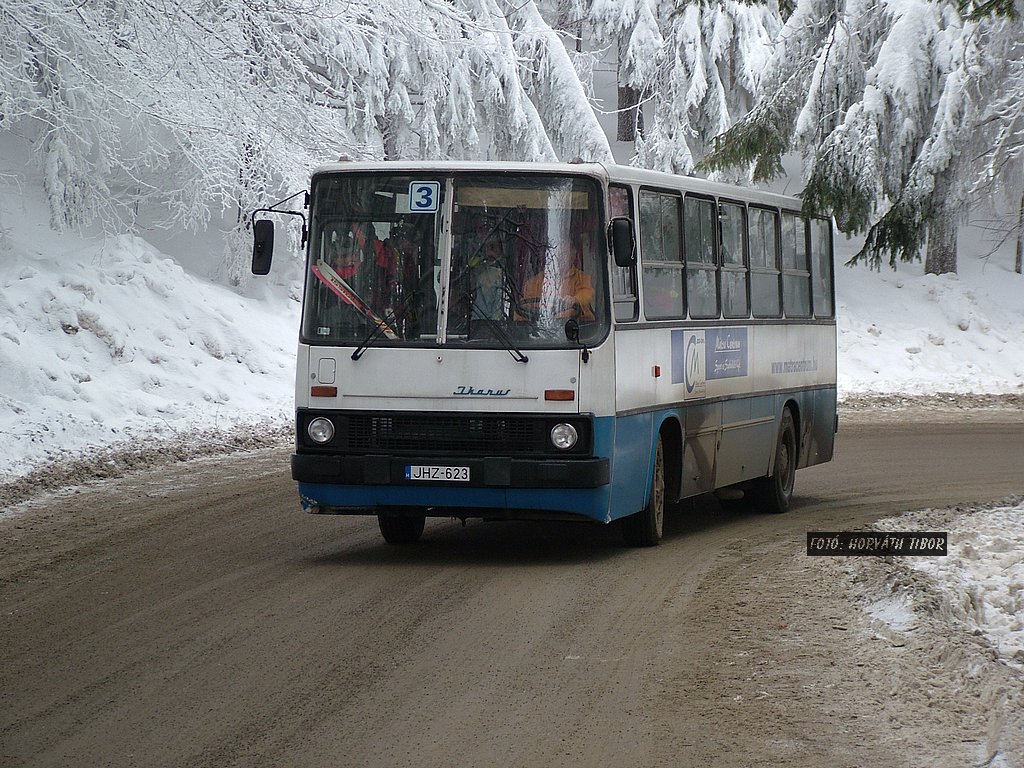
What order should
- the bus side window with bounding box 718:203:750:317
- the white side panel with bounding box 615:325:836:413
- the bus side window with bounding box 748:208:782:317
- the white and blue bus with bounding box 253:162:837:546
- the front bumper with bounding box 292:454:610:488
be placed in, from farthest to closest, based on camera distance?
the bus side window with bounding box 748:208:782:317 < the bus side window with bounding box 718:203:750:317 < the white side panel with bounding box 615:325:836:413 < the white and blue bus with bounding box 253:162:837:546 < the front bumper with bounding box 292:454:610:488

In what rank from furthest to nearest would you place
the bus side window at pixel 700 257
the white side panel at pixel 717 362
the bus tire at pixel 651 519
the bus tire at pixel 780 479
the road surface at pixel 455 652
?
the bus tire at pixel 780 479 → the bus side window at pixel 700 257 → the bus tire at pixel 651 519 → the white side panel at pixel 717 362 → the road surface at pixel 455 652

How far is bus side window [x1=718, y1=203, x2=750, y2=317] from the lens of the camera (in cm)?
1420

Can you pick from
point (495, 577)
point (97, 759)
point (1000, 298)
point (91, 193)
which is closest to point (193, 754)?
point (97, 759)

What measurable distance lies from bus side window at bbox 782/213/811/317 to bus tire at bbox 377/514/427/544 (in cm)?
483

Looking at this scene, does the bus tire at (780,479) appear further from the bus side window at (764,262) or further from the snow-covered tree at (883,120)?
the snow-covered tree at (883,120)

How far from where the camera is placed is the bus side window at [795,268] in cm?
1598

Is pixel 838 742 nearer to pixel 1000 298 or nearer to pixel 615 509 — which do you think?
pixel 615 509

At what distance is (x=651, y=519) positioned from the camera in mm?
12500

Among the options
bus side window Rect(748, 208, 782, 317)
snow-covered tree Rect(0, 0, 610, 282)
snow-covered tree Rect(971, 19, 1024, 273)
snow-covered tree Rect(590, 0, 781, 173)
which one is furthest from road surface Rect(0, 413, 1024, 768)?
snow-covered tree Rect(590, 0, 781, 173)

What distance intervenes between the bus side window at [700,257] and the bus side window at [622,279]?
1282 mm

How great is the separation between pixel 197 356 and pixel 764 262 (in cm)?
1084

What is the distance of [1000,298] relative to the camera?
3606 centimetres

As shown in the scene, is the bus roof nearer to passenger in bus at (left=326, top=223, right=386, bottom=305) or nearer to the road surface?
passenger in bus at (left=326, top=223, right=386, bottom=305)

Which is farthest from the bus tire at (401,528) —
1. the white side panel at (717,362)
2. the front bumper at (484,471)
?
the white side panel at (717,362)
